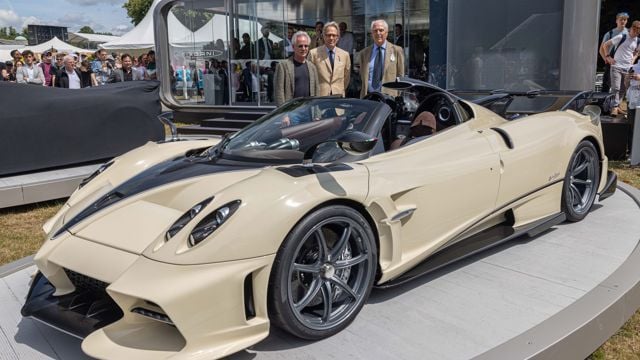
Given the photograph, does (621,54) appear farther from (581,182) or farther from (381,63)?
(581,182)

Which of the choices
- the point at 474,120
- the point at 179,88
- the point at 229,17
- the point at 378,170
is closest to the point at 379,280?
the point at 378,170

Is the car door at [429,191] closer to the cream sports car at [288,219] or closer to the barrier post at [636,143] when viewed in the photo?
the cream sports car at [288,219]

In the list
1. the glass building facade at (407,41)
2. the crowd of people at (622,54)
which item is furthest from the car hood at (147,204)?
the crowd of people at (622,54)

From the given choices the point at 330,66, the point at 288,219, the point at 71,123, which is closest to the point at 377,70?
the point at 330,66

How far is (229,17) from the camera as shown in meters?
12.7

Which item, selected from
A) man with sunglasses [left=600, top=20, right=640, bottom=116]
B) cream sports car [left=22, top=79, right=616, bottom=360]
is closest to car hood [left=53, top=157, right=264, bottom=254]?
cream sports car [left=22, top=79, right=616, bottom=360]

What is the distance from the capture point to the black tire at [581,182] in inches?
159

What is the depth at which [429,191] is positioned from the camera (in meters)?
2.92

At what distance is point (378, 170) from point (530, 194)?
1420mm

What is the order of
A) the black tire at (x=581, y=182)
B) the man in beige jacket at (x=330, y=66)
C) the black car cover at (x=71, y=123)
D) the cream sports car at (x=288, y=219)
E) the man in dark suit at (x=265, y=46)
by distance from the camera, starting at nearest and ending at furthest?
the cream sports car at (x=288, y=219)
the black tire at (x=581, y=182)
the black car cover at (x=71, y=123)
the man in beige jacket at (x=330, y=66)
the man in dark suit at (x=265, y=46)

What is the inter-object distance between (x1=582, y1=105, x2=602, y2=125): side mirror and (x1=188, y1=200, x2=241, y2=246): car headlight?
3351 millimetres

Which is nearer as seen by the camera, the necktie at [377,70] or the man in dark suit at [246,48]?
the necktie at [377,70]

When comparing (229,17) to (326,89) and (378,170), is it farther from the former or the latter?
(378,170)

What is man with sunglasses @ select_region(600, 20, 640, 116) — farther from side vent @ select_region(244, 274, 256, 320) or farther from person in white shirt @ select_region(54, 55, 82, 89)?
person in white shirt @ select_region(54, 55, 82, 89)
